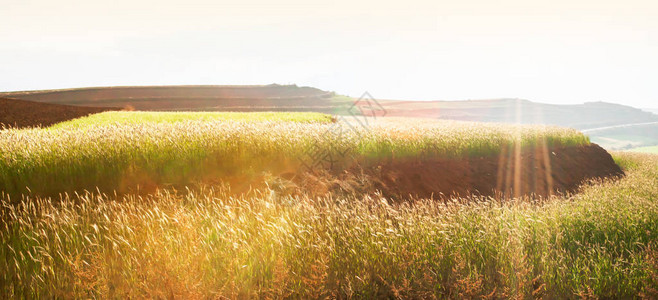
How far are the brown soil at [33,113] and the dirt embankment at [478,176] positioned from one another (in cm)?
2257

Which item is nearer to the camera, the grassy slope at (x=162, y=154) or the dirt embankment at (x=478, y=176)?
the grassy slope at (x=162, y=154)

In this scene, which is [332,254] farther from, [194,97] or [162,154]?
[194,97]

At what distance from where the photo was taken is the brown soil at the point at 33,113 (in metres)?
24.1

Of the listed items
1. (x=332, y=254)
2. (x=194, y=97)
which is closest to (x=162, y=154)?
(x=332, y=254)

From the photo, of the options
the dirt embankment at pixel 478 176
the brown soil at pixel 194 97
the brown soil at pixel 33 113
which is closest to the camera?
the dirt embankment at pixel 478 176

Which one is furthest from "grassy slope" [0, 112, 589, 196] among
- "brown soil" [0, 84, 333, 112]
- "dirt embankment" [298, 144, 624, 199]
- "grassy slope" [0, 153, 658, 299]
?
"brown soil" [0, 84, 333, 112]

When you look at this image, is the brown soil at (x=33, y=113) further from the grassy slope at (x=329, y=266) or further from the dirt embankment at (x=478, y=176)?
the grassy slope at (x=329, y=266)

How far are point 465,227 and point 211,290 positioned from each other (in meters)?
2.86

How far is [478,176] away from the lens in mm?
10508

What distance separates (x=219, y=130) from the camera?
9.17 meters

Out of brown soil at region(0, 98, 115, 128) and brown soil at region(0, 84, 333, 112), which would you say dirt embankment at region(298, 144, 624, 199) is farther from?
brown soil at region(0, 84, 333, 112)

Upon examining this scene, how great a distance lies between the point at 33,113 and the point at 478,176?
30.1 meters

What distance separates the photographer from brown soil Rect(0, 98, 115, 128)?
24073 millimetres

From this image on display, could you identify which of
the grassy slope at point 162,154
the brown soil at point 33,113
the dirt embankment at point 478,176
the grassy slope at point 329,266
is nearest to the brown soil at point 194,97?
the brown soil at point 33,113
